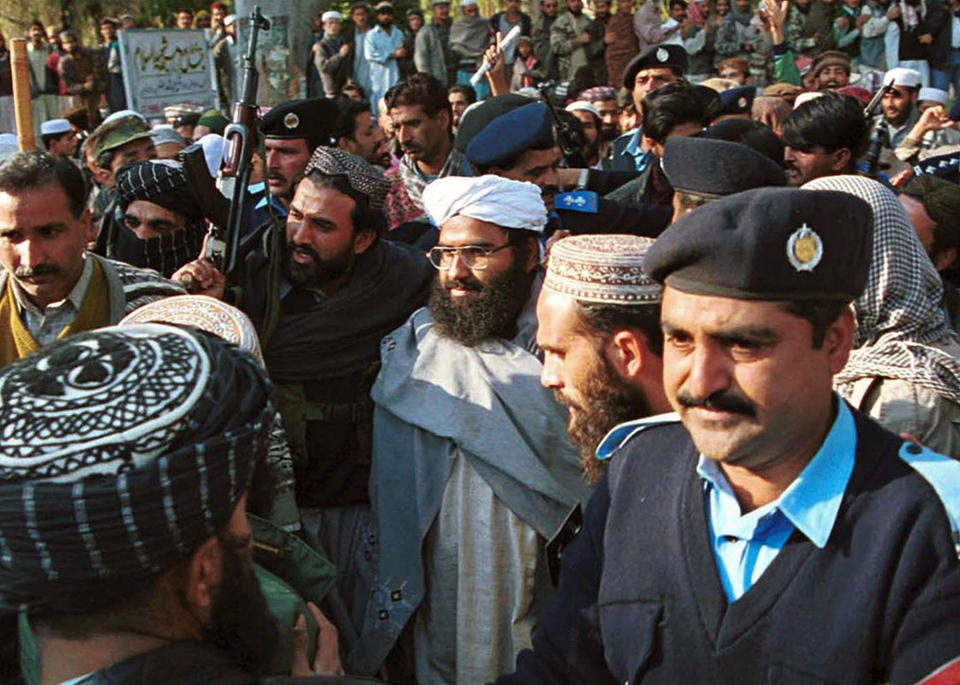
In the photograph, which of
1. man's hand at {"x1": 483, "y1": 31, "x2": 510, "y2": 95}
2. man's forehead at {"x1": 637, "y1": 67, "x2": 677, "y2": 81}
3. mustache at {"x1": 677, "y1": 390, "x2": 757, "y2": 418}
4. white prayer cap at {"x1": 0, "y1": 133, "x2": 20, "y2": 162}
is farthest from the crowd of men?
white prayer cap at {"x1": 0, "y1": 133, "x2": 20, "y2": 162}

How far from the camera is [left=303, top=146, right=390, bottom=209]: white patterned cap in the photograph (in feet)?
13.9

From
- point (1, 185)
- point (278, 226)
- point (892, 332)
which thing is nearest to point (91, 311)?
point (1, 185)

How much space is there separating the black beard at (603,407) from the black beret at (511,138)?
79.6 inches

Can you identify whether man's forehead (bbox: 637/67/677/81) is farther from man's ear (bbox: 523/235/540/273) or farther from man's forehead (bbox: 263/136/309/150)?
man's ear (bbox: 523/235/540/273)

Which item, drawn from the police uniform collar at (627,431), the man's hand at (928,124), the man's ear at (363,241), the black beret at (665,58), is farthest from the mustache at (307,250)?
the man's hand at (928,124)

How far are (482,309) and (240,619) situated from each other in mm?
1955

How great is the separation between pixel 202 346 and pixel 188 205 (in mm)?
3095

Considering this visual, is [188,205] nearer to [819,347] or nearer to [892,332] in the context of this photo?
[892,332]

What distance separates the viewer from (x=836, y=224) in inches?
77.4

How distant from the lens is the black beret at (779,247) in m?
1.94

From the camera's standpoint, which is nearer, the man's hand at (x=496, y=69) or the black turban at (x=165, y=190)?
the black turban at (x=165, y=190)

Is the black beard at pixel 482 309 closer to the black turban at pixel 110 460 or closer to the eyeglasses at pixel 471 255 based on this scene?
the eyeglasses at pixel 471 255

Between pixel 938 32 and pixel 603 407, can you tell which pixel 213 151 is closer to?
pixel 603 407

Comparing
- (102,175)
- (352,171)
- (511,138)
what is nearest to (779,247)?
(352,171)
